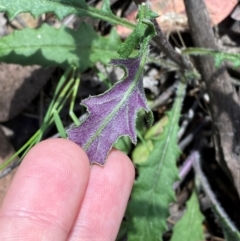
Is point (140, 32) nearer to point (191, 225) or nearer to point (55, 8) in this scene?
point (55, 8)

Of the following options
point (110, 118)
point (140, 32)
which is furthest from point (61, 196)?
point (140, 32)

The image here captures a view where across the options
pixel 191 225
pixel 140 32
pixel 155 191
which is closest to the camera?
→ pixel 140 32

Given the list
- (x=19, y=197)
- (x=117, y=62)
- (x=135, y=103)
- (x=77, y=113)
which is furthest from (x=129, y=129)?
(x=77, y=113)

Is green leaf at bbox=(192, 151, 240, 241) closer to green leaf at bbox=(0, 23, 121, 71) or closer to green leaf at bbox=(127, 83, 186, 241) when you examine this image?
green leaf at bbox=(127, 83, 186, 241)

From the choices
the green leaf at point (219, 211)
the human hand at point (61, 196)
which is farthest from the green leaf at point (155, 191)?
the human hand at point (61, 196)

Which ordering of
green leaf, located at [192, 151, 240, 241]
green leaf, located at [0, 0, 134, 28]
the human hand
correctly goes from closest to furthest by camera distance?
the human hand
green leaf, located at [0, 0, 134, 28]
green leaf, located at [192, 151, 240, 241]

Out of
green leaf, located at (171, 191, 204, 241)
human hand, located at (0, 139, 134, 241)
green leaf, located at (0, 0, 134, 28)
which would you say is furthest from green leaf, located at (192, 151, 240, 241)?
green leaf, located at (0, 0, 134, 28)
